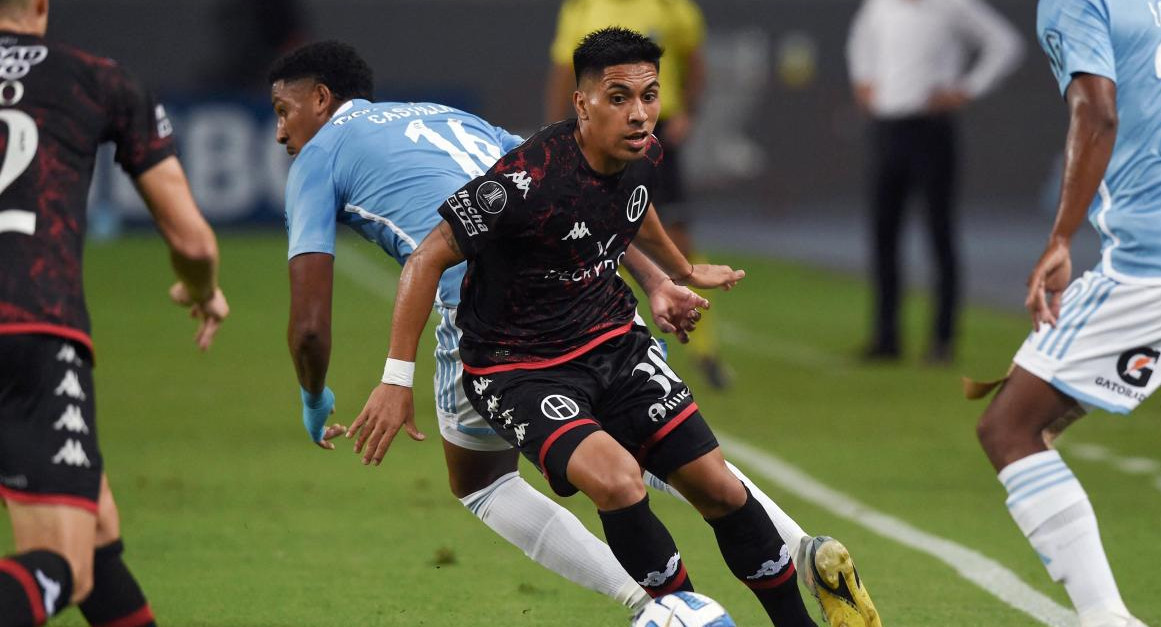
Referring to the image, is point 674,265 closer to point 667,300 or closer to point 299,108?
point 667,300

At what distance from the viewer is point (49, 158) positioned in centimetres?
382

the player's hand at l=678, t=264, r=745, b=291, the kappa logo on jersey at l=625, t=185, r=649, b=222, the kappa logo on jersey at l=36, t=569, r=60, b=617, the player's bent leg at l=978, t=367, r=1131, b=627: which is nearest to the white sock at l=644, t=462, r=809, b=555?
the player's hand at l=678, t=264, r=745, b=291

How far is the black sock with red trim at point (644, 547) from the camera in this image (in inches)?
176

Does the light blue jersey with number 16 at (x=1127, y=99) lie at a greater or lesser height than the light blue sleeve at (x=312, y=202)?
greater

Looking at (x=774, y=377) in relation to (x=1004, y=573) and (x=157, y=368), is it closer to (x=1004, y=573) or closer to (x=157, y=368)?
(x=157, y=368)

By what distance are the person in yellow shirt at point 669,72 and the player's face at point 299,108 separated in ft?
17.1

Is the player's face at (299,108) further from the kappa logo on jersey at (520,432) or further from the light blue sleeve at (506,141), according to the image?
the kappa logo on jersey at (520,432)

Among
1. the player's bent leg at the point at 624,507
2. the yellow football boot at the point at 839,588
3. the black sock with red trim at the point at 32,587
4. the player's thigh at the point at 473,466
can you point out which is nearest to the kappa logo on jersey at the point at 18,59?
the black sock with red trim at the point at 32,587

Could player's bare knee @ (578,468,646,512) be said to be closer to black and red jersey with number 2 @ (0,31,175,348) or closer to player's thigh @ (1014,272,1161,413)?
player's thigh @ (1014,272,1161,413)

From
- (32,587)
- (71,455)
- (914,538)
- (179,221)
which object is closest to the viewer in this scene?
(32,587)

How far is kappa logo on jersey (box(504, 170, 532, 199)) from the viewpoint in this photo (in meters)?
4.65

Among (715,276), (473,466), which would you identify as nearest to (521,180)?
(715,276)

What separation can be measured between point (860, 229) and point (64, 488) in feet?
73.1

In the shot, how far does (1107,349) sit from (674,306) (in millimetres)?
1233
